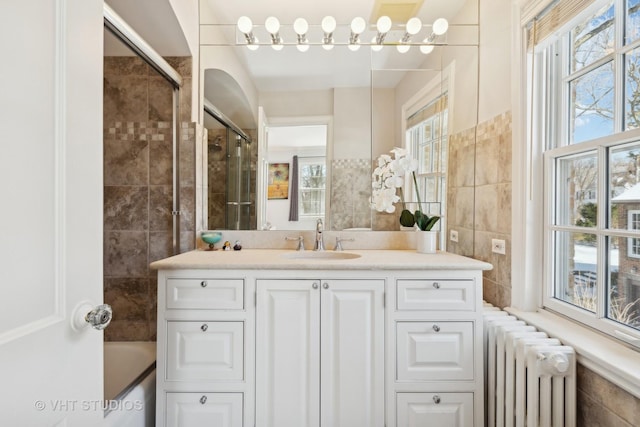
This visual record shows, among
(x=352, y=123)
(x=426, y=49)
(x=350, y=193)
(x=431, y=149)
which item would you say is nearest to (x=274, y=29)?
(x=352, y=123)

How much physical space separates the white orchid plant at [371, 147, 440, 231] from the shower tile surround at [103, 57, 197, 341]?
1.36 m

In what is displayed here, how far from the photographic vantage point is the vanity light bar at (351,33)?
76.2 inches

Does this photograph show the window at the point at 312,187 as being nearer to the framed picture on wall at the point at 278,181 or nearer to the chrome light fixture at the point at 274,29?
the framed picture on wall at the point at 278,181

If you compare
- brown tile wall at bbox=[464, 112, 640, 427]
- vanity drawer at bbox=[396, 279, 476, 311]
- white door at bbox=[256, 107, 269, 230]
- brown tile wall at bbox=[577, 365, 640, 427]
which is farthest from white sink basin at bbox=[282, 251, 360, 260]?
brown tile wall at bbox=[577, 365, 640, 427]

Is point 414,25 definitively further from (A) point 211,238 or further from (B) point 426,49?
(A) point 211,238

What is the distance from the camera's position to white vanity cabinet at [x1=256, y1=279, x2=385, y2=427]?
143 cm

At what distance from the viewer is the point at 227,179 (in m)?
2.07

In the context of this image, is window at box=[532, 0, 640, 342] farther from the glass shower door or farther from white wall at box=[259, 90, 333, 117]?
the glass shower door

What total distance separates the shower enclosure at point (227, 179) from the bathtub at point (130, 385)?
2.99 feet
